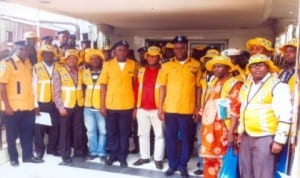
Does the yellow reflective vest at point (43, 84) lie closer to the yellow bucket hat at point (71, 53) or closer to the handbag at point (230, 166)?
the yellow bucket hat at point (71, 53)

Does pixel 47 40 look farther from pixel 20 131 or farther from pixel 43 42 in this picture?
pixel 20 131

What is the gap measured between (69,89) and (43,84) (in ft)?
0.84

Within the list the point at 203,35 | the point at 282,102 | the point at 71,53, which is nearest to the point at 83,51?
the point at 71,53

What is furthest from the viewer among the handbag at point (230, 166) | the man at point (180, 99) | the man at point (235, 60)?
the man at point (180, 99)

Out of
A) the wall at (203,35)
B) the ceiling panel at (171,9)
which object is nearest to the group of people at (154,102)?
the ceiling panel at (171,9)

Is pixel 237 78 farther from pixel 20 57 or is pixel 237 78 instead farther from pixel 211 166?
pixel 20 57

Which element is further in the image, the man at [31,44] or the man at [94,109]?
the man at [94,109]

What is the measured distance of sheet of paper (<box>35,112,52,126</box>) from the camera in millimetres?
2906

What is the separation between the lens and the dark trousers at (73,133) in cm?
310

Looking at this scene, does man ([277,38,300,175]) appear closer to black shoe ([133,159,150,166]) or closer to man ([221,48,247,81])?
man ([221,48,247,81])

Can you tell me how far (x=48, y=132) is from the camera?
3076mm

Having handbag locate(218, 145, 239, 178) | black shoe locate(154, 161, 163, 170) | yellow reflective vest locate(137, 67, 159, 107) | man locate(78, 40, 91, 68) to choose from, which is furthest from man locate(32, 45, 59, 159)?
handbag locate(218, 145, 239, 178)

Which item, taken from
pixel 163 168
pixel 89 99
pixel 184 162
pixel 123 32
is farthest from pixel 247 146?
pixel 123 32

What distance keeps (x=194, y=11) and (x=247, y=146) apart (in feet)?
5.31
